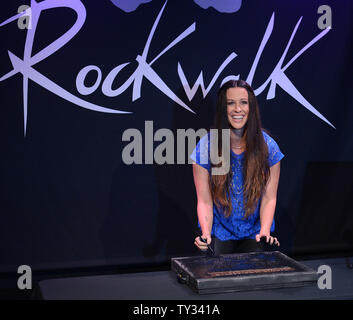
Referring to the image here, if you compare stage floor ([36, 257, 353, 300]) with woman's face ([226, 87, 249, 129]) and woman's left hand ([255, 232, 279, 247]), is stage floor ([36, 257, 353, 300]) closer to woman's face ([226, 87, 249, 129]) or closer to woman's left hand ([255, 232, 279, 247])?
woman's left hand ([255, 232, 279, 247])

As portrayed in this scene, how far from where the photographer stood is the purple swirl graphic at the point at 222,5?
145 inches

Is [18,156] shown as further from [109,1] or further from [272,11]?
[272,11]

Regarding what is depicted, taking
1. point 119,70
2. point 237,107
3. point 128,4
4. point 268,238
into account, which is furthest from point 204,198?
point 128,4

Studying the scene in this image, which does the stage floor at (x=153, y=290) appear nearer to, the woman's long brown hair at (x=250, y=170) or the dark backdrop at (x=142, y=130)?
the woman's long brown hair at (x=250, y=170)

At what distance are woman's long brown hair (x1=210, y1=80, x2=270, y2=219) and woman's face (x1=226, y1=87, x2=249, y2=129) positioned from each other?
0.02 metres

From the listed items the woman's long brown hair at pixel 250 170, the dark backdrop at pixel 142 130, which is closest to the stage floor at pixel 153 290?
the woman's long brown hair at pixel 250 170

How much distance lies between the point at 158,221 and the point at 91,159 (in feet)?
→ 2.34

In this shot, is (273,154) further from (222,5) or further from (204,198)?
(222,5)

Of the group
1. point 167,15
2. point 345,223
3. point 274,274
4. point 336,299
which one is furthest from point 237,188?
point 345,223

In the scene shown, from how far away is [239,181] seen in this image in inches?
108

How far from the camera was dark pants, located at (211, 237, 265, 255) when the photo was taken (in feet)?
8.96

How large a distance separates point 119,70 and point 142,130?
0.48m

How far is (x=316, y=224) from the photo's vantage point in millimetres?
4109
